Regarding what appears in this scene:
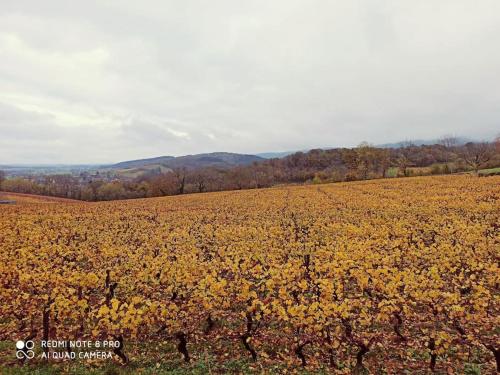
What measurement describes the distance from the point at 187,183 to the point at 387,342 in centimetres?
9083

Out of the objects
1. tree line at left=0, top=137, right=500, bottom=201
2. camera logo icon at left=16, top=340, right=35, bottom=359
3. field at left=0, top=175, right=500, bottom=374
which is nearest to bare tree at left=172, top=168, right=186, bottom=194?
tree line at left=0, top=137, right=500, bottom=201

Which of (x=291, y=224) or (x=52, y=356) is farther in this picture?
(x=291, y=224)

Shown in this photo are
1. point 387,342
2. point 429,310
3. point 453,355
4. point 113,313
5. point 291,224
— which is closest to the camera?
point 113,313

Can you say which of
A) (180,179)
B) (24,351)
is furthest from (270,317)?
(180,179)

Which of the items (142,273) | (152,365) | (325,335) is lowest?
(152,365)

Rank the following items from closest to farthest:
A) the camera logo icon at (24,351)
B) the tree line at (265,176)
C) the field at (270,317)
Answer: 1. the field at (270,317)
2. the camera logo icon at (24,351)
3. the tree line at (265,176)

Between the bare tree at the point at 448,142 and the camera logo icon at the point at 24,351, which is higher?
the bare tree at the point at 448,142

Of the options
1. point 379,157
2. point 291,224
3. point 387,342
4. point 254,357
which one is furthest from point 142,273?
point 379,157

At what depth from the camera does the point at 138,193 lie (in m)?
93.8

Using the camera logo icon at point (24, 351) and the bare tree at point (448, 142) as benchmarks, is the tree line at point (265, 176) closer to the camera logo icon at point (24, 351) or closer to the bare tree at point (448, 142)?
the bare tree at point (448, 142)

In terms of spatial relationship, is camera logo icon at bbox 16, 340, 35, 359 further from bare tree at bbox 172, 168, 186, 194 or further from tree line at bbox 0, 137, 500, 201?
bare tree at bbox 172, 168, 186, 194

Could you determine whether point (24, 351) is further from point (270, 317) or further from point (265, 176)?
point (265, 176)

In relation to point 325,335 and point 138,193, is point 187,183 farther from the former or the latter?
point 325,335

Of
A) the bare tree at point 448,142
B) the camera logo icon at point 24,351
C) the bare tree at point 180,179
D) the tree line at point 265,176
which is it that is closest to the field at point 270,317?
the camera logo icon at point 24,351
